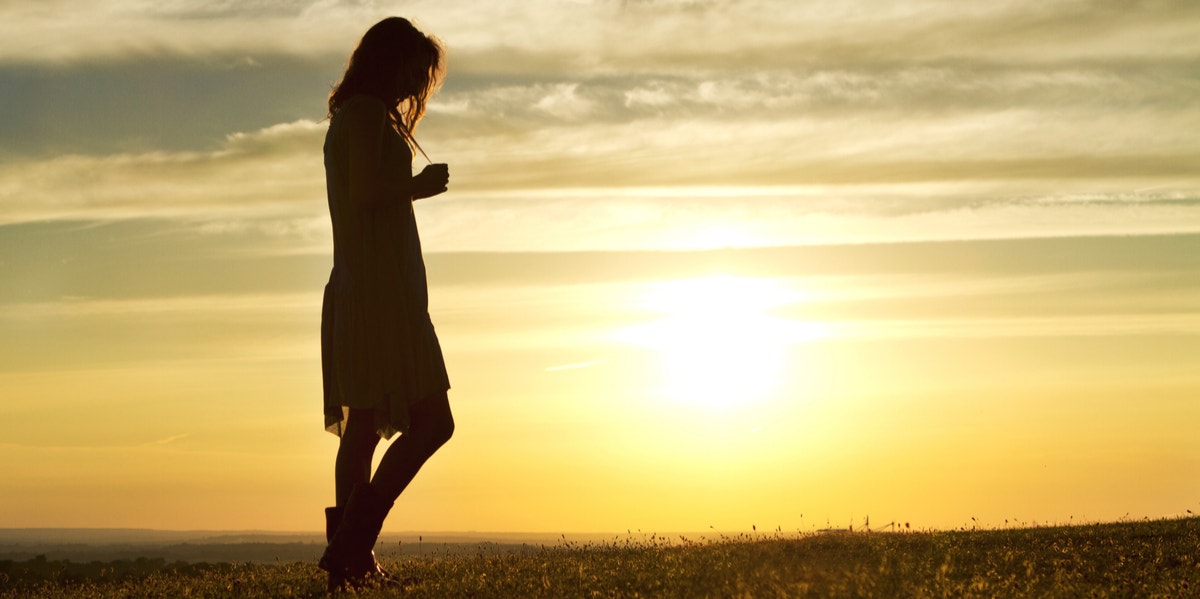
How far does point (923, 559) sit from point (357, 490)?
4717 mm

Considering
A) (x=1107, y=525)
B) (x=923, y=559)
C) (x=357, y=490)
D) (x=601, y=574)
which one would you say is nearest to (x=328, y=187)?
(x=357, y=490)

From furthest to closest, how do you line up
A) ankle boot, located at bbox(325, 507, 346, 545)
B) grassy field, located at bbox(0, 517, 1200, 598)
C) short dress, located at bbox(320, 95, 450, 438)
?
ankle boot, located at bbox(325, 507, 346, 545) < short dress, located at bbox(320, 95, 450, 438) < grassy field, located at bbox(0, 517, 1200, 598)

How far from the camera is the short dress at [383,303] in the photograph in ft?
25.7

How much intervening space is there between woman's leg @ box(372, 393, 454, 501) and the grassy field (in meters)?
0.74

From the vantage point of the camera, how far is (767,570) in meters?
8.64

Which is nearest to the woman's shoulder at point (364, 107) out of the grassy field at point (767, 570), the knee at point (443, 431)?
the knee at point (443, 431)

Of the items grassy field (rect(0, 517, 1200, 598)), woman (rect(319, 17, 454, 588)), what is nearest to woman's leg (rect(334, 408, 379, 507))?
woman (rect(319, 17, 454, 588))

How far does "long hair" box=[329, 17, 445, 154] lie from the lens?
26.7 feet

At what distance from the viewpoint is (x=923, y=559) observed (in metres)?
9.39

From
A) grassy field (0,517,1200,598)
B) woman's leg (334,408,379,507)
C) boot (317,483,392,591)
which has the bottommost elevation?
grassy field (0,517,1200,598)

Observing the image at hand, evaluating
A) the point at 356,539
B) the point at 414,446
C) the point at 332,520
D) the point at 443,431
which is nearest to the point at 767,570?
the point at 443,431

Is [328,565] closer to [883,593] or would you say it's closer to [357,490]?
[357,490]

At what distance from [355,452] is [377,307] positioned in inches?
40.5

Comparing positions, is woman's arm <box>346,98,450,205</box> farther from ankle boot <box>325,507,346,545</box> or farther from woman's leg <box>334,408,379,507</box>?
ankle boot <box>325,507,346,545</box>
